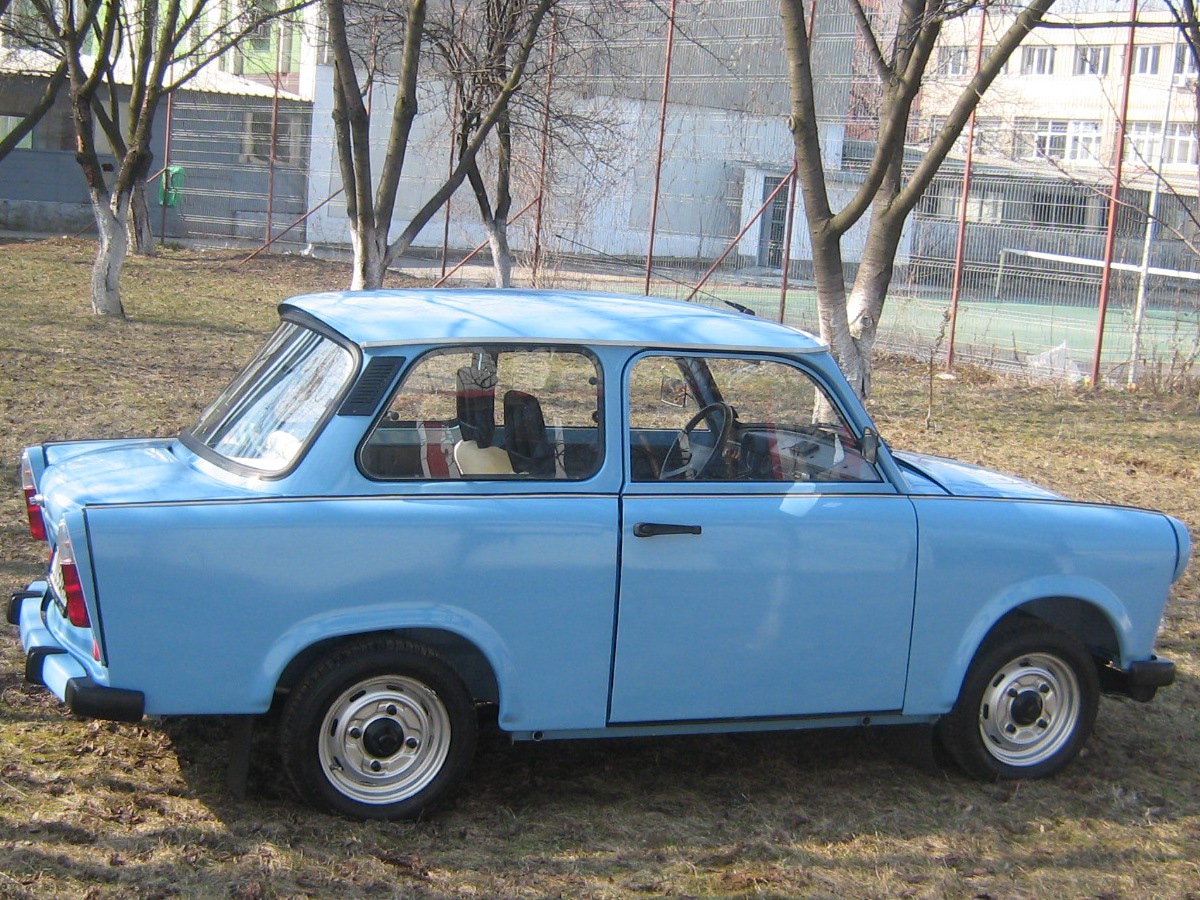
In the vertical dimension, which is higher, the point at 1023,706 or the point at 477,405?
the point at 477,405

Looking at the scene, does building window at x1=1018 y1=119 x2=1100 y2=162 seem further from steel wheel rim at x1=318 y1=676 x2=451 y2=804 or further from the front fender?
steel wheel rim at x1=318 y1=676 x2=451 y2=804

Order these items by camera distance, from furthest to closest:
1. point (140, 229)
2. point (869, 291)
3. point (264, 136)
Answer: point (264, 136) < point (140, 229) < point (869, 291)

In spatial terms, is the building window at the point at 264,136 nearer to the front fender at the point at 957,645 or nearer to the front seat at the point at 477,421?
the front seat at the point at 477,421

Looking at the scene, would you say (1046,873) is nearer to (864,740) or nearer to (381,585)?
(864,740)

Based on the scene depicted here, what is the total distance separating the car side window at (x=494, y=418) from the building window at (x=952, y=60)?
1162 cm

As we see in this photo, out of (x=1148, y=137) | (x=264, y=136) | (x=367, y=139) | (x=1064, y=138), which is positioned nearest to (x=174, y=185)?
(x=264, y=136)

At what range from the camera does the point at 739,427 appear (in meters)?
4.94

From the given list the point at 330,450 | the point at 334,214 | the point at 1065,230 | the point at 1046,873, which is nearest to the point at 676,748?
the point at 1046,873

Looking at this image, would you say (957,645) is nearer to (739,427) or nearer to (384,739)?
(739,427)

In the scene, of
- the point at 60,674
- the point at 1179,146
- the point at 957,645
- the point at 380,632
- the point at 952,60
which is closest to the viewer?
the point at 60,674

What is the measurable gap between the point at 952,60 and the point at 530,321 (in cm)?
1409

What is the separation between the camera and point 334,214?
100.0 ft

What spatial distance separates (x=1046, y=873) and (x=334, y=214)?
91.9 feet

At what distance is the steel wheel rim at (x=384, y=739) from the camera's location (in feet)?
13.7
